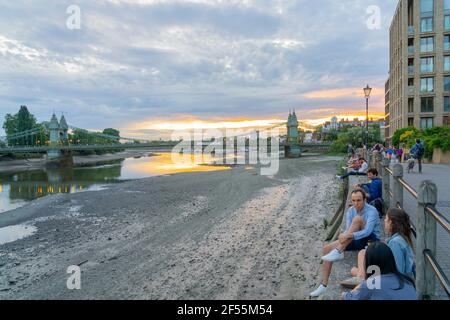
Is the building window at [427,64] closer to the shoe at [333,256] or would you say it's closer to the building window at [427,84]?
the building window at [427,84]

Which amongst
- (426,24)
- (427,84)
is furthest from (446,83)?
(426,24)

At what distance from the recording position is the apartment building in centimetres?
3791

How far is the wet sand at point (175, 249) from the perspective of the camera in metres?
6.95

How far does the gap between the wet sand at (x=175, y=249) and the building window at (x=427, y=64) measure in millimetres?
30095

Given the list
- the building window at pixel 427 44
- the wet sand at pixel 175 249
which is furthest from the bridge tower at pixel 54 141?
the building window at pixel 427 44

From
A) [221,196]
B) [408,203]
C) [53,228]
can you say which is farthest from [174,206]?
[408,203]

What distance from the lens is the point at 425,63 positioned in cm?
3919

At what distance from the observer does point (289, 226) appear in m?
11.4

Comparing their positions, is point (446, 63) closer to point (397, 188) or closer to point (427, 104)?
point (427, 104)

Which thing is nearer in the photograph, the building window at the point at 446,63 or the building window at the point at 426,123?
the building window at the point at 446,63

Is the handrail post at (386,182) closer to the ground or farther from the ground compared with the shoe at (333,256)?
farther from the ground

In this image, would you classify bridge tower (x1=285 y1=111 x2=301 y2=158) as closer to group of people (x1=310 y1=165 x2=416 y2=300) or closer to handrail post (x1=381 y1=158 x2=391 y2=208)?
handrail post (x1=381 y1=158 x2=391 y2=208)
